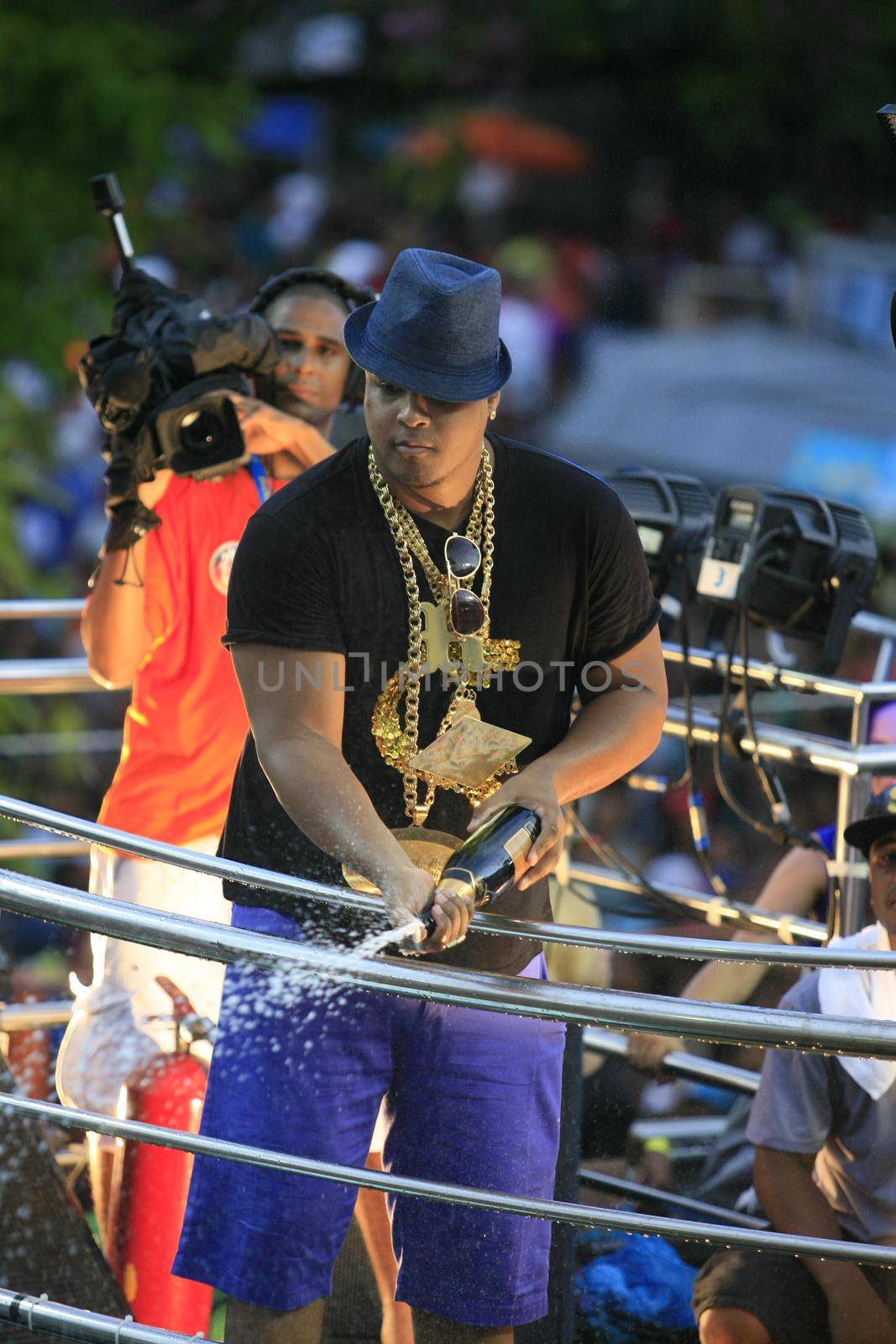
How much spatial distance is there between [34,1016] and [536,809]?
1.31 metres

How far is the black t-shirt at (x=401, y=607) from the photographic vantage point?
2361 mm

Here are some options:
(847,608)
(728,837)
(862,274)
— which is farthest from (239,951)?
(862,274)

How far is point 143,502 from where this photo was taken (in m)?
3.13

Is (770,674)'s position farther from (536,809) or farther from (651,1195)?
(536,809)

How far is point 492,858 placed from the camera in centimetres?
215

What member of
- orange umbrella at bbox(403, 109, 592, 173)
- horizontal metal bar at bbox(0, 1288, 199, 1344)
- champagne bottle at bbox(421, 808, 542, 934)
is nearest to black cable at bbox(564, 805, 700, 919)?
champagne bottle at bbox(421, 808, 542, 934)

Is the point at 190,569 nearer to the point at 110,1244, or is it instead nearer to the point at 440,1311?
the point at 110,1244

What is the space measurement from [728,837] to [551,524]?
3.88 meters

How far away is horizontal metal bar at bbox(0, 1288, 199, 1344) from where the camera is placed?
210cm

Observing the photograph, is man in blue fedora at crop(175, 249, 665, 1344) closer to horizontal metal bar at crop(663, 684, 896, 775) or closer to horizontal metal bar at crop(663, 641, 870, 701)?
horizontal metal bar at crop(663, 684, 896, 775)

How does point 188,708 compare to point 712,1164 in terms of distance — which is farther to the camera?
point 712,1164

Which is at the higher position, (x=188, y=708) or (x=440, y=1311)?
(x=188, y=708)

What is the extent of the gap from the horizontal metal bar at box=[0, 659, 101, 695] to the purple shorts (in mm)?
1494

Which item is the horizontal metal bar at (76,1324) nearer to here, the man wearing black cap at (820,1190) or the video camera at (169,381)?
the man wearing black cap at (820,1190)
